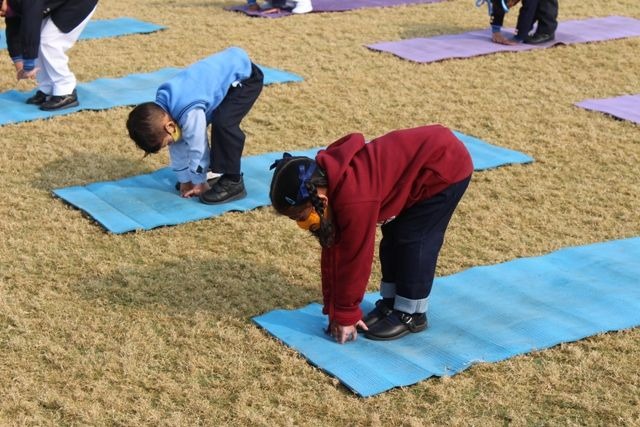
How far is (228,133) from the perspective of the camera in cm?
536

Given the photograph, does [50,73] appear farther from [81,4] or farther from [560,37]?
[560,37]

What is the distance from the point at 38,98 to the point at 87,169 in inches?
59.0

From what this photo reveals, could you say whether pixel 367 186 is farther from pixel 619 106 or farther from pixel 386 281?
pixel 619 106

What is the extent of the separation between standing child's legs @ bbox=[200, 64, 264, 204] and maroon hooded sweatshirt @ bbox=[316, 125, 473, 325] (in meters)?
1.68

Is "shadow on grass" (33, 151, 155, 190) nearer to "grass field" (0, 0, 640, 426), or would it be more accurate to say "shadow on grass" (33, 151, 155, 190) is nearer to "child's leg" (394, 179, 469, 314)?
"grass field" (0, 0, 640, 426)

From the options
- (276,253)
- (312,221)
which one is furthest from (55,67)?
(312,221)

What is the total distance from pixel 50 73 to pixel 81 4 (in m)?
0.55

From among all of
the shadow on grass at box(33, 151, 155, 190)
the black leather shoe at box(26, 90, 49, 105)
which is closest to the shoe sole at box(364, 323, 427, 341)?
the shadow on grass at box(33, 151, 155, 190)

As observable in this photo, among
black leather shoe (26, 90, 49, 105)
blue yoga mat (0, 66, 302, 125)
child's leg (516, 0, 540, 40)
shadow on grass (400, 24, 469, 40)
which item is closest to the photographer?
blue yoga mat (0, 66, 302, 125)

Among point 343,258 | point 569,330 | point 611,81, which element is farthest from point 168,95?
point 611,81

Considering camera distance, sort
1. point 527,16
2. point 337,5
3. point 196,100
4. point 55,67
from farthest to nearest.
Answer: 1. point 337,5
2. point 527,16
3. point 55,67
4. point 196,100

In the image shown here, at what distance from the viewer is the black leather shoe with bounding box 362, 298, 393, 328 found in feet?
12.9

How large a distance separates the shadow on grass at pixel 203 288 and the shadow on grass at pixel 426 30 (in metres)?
5.56

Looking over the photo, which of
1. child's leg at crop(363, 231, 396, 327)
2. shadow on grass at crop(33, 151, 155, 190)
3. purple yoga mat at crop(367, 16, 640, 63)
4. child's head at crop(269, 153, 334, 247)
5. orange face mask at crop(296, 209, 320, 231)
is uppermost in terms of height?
child's head at crop(269, 153, 334, 247)
